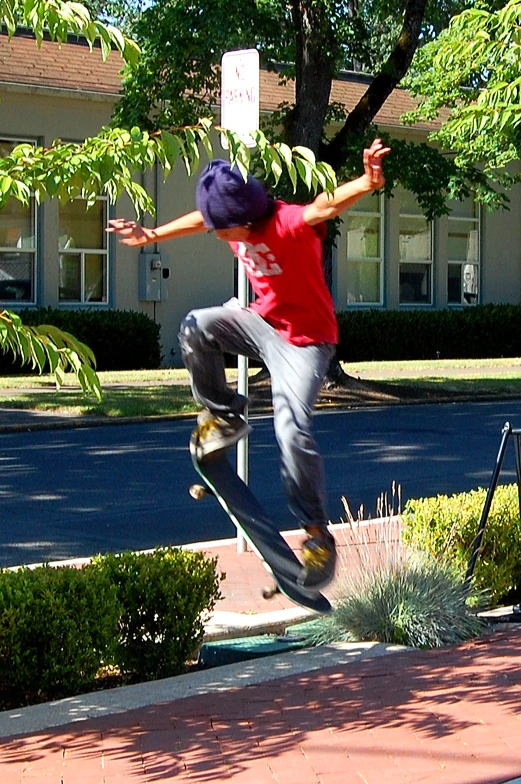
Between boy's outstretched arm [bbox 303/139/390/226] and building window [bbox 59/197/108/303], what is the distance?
21.6m

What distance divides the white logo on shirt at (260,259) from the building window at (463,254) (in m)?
28.6

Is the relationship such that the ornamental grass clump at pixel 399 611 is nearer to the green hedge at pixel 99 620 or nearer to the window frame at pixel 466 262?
the green hedge at pixel 99 620

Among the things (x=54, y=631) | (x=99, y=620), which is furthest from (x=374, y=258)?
(x=54, y=631)

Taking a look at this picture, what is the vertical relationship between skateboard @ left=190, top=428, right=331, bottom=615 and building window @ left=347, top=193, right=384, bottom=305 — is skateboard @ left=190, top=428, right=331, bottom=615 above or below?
below

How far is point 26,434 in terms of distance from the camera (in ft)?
51.7

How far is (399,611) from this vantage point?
6.60 metres

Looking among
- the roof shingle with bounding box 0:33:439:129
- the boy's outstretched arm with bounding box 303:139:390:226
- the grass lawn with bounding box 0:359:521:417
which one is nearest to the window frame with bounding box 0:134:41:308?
the roof shingle with bounding box 0:33:439:129

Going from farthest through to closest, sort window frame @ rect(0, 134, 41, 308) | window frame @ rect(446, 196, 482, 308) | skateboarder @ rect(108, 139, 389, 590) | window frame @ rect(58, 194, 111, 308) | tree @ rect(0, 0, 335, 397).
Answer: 1. window frame @ rect(446, 196, 482, 308)
2. window frame @ rect(58, 194, 111, 308)
3. window frame @ rect(0, 134, 41, 308)
4. skateboarder @ rect(108, 139, 389, 590)
5. tree @ rect(0, 0, 335, 397)

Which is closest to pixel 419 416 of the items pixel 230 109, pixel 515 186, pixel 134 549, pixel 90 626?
pixel 134 549

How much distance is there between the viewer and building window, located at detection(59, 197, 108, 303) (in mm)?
26094

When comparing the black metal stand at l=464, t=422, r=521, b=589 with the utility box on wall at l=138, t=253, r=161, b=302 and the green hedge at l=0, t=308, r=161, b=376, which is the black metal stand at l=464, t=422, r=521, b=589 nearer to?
the green hedge at l=0, t=308, r=161, b=376

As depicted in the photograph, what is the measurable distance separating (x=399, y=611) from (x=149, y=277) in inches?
814

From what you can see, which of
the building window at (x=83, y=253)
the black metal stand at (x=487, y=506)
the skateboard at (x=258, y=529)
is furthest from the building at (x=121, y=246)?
the skateboard at (x=258, y=529)

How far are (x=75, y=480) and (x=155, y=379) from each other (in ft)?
33.9
